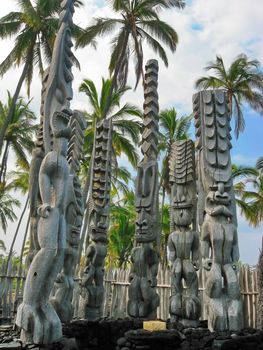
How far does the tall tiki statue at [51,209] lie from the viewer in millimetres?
5309

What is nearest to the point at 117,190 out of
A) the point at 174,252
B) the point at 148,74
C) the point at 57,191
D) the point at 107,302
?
the point at 107,302

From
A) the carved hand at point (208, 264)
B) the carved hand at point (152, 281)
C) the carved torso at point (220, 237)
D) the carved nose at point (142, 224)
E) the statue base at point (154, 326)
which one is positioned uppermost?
the carved nose at point (142, 224)

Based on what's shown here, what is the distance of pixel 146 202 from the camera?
965 cm

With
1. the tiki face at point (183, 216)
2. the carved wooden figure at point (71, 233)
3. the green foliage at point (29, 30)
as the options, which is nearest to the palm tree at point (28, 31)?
the green foliage at point (29, 30)

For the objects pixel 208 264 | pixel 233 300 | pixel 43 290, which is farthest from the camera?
pixel 208 264

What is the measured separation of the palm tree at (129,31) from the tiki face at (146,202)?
10.6 metres

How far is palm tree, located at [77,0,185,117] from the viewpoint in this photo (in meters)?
20.2

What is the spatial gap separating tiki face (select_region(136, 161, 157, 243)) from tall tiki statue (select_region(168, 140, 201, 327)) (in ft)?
1.89

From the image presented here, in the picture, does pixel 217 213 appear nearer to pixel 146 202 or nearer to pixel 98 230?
pixel 146 202

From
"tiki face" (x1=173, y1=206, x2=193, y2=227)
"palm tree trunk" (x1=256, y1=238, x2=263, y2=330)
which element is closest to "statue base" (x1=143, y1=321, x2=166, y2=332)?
"tiki face" (x1=173, y1=206, x2=193, y2=227)

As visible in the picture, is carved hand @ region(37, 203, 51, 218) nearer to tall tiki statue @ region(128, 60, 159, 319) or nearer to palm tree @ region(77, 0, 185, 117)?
tall tiki statue @ region(128, 60, 159, 319)

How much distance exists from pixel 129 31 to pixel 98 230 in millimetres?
13685

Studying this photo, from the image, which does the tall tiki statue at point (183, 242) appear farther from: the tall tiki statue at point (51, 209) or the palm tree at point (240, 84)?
the palm tree at point (240, 84)

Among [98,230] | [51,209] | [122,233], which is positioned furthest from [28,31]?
[122,233]
